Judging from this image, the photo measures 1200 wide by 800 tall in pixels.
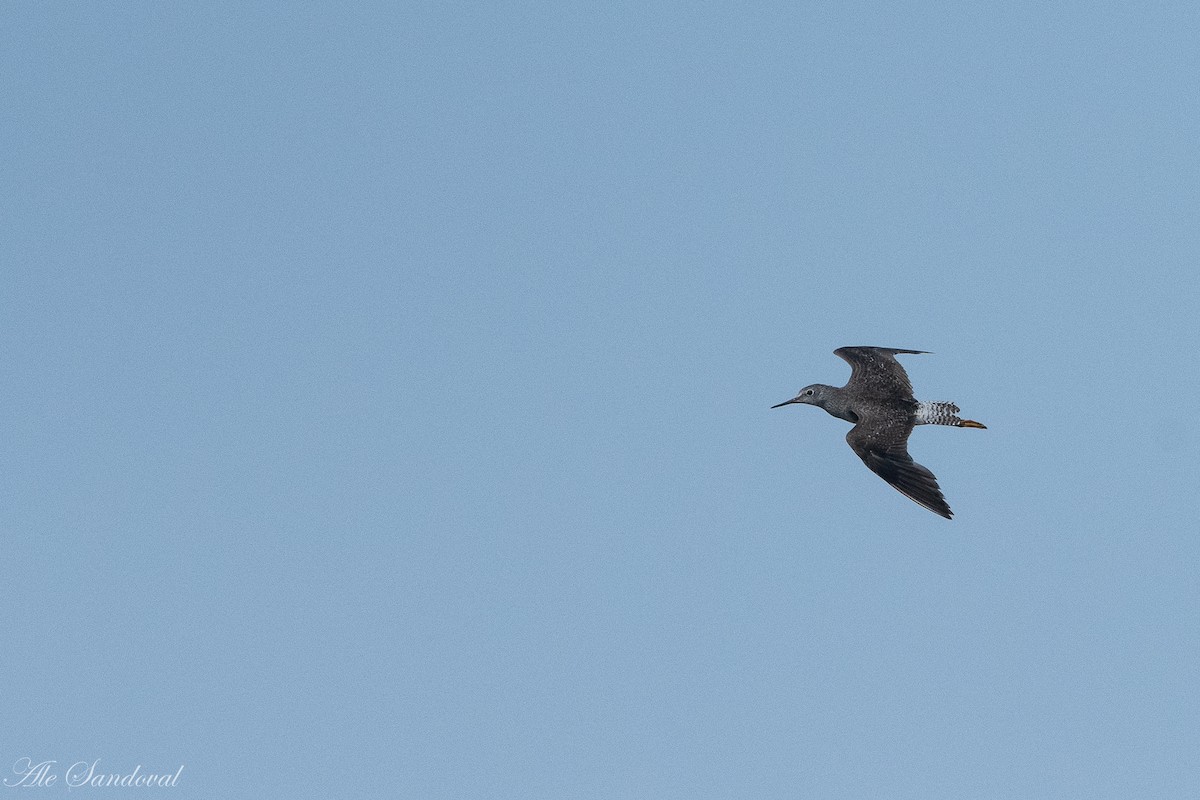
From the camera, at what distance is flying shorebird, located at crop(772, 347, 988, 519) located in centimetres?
3519

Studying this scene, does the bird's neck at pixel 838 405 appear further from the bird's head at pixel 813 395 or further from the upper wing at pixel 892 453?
the upper wing at pixel 892 453

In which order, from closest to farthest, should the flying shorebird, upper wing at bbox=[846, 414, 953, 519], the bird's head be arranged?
1. upper wing at bbox=[846, 414, 953, 519]
2. the flying shorebird
3. the bird's head

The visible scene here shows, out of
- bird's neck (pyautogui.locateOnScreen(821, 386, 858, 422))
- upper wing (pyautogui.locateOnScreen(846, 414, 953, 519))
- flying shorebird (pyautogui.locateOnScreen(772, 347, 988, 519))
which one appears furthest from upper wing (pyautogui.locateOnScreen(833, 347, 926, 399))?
upper wing (pyautogui.locateOnScreen(846, 414, 953, 519))

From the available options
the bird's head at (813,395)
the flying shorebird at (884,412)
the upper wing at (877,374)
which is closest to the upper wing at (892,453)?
the flying shorebird at (884,412)

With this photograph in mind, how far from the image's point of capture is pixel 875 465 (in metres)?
35.5

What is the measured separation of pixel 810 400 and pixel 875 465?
3607mm

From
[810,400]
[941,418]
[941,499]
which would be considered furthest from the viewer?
[810,400]

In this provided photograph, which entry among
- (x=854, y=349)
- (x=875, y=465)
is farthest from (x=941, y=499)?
(x=854, y=349)

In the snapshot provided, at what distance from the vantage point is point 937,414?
1409 inches

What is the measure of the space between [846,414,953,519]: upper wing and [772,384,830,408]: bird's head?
6.58 feet

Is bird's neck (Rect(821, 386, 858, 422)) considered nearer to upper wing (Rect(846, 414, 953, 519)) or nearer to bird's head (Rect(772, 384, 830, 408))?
bird's head (Rect(772, 384, 830, 408))

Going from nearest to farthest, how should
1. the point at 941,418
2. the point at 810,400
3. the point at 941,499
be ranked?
the point at 941,499 < the point at 941,418 < the point at 810,400

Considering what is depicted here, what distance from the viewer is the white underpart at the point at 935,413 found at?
3578 cm

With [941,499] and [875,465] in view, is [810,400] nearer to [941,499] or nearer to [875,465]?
[875,465]
